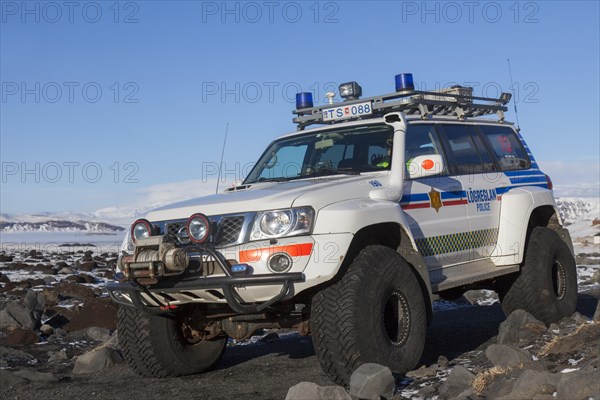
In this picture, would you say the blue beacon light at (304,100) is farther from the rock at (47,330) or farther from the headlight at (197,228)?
the rock at (47,330)

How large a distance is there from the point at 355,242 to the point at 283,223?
65 centimetres

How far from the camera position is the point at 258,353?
772 cm

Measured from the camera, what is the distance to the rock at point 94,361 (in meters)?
7.19

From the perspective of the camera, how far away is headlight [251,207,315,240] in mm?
5422

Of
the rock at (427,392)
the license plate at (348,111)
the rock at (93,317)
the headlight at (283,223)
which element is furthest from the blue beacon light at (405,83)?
the rock at (93,317)

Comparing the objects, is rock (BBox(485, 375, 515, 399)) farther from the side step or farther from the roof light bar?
the roof light bar

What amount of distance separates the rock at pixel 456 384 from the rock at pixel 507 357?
0.32 m

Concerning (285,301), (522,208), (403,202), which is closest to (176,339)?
(285,301)

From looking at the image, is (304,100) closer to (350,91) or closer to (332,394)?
(350,91)

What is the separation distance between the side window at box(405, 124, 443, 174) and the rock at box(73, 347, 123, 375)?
3336mm

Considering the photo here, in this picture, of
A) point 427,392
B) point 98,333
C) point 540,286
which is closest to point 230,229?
point 427,392

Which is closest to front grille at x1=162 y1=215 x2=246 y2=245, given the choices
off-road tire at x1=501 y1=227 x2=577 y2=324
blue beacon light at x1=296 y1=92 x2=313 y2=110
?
blue beacon light at x1=296 y1=92 x2=313 y2=110

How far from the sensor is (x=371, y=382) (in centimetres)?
492

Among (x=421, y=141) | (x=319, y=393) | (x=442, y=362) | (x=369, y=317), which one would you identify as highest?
(x=421, y=141)
